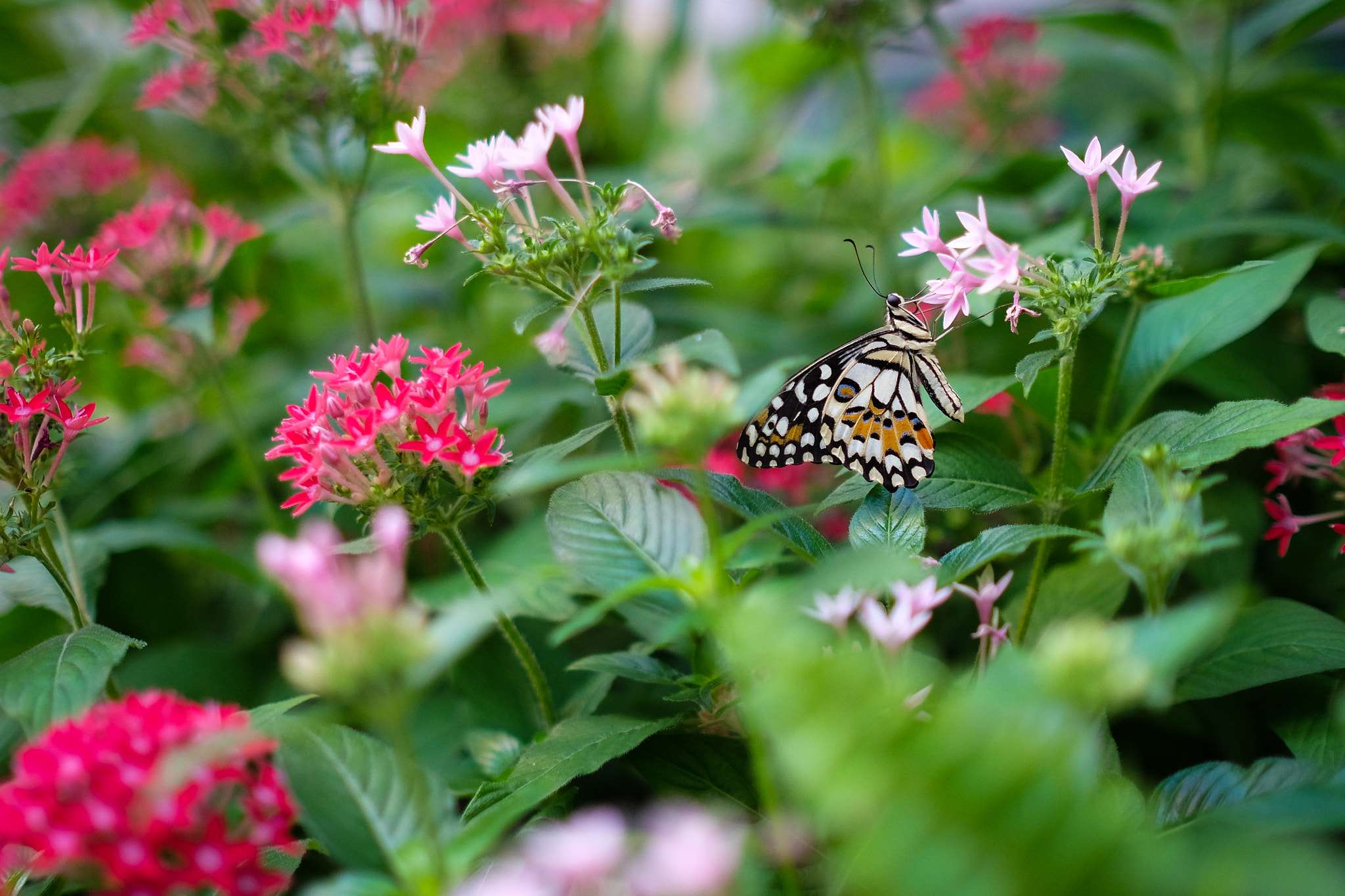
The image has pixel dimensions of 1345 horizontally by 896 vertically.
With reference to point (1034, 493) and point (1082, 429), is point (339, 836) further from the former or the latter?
point (1082, 429)

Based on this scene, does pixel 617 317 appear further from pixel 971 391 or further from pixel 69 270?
pixel 69 270

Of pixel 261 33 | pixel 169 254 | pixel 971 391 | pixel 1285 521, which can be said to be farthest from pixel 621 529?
pixel 261 33

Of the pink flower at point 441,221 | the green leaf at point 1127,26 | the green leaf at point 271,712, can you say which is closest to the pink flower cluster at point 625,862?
the green leaf at point 271,712

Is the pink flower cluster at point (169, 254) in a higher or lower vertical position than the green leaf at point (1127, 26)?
lower

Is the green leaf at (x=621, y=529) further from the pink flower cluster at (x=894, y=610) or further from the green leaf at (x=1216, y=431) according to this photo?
the green leaf at (x=1216, y=431)

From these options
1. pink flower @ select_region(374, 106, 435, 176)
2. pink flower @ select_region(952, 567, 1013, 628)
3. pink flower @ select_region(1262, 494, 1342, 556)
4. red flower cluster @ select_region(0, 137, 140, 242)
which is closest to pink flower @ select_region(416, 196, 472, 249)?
pink flower @ select_region(374, 106, 435, 176)

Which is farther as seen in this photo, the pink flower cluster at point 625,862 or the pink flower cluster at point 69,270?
the pink flower cluster at point 69,270

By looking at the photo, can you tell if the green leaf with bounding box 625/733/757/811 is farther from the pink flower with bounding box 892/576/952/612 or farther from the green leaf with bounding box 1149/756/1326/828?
the green leaf with bounding box 1149/756/1326/828
